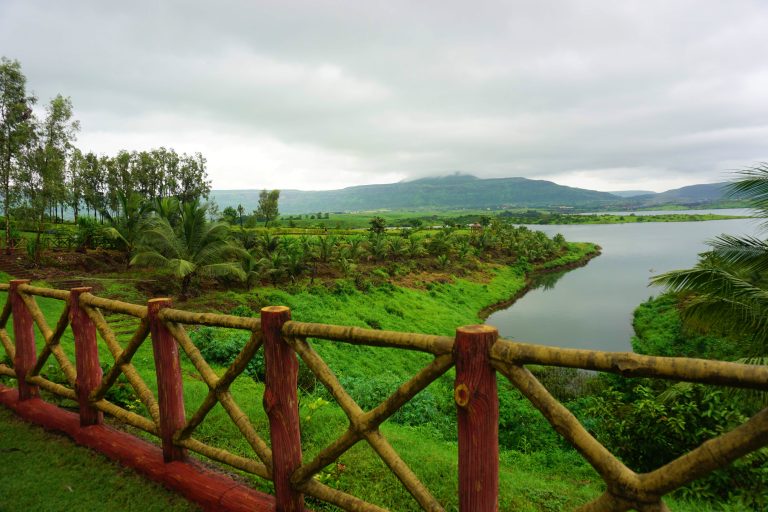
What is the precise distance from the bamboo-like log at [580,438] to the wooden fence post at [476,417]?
118 millimetres

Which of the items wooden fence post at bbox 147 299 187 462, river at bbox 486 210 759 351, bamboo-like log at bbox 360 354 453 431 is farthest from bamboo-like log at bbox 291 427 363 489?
river at bbox 486 210 759 351

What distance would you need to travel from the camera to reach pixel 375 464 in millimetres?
4383

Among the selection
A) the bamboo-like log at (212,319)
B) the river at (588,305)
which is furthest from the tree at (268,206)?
the bamboo-like log at (212,319)

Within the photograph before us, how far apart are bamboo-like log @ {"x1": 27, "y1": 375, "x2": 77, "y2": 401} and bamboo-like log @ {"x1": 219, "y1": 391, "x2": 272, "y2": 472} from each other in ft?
7.55

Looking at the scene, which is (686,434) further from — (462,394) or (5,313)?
(5,313)

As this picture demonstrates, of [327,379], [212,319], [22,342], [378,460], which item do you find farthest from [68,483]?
[378,460]

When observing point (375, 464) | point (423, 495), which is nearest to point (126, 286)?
point (375, 464)

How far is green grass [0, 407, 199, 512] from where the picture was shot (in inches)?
119

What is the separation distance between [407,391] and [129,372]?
297 cm

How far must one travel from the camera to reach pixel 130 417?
3.71m

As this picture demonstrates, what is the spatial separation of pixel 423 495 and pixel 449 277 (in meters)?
27.6

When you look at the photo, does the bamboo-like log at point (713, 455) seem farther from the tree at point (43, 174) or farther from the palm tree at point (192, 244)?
the tree at point (43, 174)

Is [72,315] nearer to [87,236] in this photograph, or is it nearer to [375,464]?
[375,464]

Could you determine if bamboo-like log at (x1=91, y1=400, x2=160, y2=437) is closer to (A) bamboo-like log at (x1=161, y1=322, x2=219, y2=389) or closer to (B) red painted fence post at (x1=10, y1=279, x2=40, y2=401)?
(A) bamboo-like log at (x1=161, y1=322, x2=219, y2=389)
